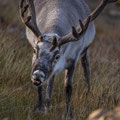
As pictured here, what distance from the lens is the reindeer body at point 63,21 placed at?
6015 mm


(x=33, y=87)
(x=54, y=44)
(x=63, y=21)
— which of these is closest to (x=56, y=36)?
(x=54, y=44)

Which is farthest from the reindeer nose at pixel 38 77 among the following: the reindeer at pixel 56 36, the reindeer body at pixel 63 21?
the reindeer body at pixel 63 21

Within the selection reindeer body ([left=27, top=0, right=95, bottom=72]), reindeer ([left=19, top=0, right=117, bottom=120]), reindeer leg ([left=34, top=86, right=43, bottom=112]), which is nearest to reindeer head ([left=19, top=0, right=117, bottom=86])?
reindeer ([left=19, top=0, right=117, bottom=120])

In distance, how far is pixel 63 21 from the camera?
6.26 metres

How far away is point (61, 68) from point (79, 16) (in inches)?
49.3

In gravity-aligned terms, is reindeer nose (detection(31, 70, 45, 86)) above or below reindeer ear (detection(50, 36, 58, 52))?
below

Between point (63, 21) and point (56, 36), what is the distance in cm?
64

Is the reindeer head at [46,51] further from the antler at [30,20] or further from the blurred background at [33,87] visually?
the blurred background at [33,87]

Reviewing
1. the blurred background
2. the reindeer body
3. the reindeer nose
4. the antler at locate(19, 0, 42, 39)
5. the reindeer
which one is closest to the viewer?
the reindeer nose

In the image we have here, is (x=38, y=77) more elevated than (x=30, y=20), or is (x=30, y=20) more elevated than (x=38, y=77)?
(x=30, y=20)

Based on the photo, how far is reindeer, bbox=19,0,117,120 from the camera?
5.38 meters

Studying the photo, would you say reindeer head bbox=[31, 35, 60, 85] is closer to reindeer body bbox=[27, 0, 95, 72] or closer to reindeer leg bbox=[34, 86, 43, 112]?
reindeer body bbox=[27, 0, 95, 72]

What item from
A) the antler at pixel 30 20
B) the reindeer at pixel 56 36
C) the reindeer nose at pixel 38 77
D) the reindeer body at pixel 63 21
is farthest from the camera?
the reindeer body at pixel 63 21

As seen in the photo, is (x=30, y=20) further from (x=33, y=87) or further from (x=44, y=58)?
(x=33, y=87)
